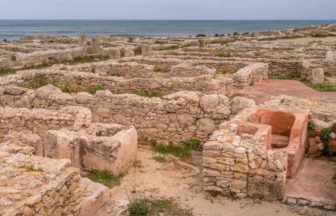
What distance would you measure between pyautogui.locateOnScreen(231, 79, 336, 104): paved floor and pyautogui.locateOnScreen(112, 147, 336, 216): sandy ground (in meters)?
5.17

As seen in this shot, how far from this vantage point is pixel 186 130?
8.55 m

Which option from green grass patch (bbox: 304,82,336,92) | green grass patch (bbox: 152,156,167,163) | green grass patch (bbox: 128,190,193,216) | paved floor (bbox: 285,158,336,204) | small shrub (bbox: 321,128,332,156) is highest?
green grass patch (bbox: 304,82,336,92)

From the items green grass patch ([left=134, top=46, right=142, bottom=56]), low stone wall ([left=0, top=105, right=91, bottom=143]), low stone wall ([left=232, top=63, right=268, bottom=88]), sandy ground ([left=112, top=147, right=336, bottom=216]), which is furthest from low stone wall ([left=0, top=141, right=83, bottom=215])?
green grass patch ([left=134, top=46, right=142, bottom=56])

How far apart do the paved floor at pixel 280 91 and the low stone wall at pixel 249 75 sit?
0.26 metres

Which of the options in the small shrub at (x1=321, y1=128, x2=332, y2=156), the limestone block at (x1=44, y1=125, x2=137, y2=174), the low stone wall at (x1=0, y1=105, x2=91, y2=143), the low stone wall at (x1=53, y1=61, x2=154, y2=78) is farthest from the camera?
the low stone wall at (x1=53, y1=61, x2=154, y2=78)

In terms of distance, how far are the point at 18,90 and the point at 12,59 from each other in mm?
11168

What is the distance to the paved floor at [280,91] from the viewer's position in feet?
38.4

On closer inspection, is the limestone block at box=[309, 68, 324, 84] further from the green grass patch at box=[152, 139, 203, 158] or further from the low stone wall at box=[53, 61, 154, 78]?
the green grass patch at box=[152, 139, 203, 158]

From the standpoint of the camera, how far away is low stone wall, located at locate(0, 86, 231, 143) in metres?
8.37

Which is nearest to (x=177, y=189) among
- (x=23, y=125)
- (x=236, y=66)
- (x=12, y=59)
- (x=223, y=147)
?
(x=223, y=147)

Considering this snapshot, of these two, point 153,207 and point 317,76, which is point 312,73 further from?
point 153,207

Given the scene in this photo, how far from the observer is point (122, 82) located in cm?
1192

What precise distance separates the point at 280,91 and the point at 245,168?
8.15 meters

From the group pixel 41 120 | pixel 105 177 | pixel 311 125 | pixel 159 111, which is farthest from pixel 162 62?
pixel 105 177
